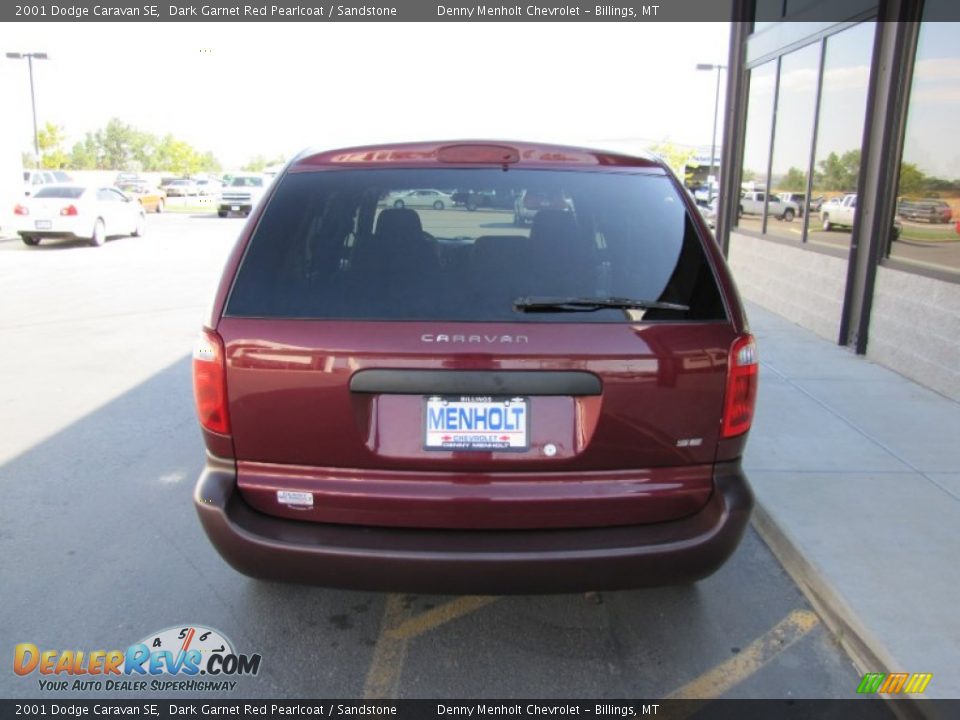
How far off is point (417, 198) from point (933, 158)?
560 cm

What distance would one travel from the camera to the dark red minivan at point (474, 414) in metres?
2.51

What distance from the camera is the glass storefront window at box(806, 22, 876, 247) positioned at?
25.7 ft

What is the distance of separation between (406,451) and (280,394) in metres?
0.46

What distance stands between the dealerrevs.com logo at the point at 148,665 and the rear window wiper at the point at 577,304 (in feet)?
5.53

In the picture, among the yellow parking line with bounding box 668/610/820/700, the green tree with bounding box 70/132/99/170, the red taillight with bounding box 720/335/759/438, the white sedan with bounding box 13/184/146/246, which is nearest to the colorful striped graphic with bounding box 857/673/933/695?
the yellow parking line with bounding box 668/610/820/700

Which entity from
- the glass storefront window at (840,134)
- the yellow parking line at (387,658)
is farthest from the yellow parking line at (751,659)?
the glass storefront window at (840,134)

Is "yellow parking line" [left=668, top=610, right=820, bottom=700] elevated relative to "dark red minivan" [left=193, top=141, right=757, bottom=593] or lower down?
lower down

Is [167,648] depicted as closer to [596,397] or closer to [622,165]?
[596,397]

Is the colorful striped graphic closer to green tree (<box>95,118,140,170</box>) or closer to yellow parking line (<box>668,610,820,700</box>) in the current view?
yellow parking line (<box>668,610,820,700</box>)

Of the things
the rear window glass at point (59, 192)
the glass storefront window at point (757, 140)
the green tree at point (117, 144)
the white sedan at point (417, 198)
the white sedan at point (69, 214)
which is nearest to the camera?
the white sedan at point (417, 198)

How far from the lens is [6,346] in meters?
8.24

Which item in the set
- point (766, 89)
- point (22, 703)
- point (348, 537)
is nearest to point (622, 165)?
point (348, 537)

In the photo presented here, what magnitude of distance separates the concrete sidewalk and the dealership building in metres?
0.73

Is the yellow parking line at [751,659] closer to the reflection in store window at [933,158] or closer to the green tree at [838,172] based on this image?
the reflection in store window at [933,158]
